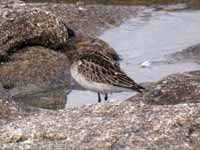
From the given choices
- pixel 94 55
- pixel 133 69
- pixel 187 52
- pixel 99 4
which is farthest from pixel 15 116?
pixel 99 4

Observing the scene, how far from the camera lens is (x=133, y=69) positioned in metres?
16.6

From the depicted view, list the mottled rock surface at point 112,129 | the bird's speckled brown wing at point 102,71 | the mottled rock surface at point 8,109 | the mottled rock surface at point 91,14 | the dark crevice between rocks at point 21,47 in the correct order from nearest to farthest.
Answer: the mottled rock surface at point 112,129, the mottled rock surface at point 8,109, the bird's speckled brown wing at point 102,71, the dark crevice between rocks at point 21,47, the mottled rock surface at point 91,14

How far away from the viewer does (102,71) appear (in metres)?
11.7

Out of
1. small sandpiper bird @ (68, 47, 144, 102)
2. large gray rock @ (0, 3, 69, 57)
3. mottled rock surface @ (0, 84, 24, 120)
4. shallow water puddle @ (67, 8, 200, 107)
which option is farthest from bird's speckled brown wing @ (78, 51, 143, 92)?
large gray rock @ (0, 3, 69, 57)

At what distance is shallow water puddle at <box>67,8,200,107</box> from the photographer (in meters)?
16.5

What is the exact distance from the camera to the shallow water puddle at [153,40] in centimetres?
1653

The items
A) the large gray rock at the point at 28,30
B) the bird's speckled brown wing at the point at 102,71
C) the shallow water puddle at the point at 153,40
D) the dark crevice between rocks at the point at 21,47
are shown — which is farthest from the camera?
the shallow water puddle at the point at 153,40

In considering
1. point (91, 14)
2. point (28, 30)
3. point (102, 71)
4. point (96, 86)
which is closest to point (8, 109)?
point (96, 86)

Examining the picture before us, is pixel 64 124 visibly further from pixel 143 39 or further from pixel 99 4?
pixel 99 4

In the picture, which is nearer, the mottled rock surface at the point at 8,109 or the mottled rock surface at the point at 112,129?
the mottled rock surface at the point at 112,129

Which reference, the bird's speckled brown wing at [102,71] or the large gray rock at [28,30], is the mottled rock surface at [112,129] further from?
the large gray rock at [28,30]

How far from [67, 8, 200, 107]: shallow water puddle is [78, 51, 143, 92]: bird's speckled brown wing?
2.50m

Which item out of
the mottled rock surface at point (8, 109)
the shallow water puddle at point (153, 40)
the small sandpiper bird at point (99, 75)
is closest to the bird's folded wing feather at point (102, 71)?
the small sandpiper bird at point (99, 75)

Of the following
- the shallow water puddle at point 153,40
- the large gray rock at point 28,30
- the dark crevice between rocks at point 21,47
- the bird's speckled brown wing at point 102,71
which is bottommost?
the shallow water puddle at point 153,40
